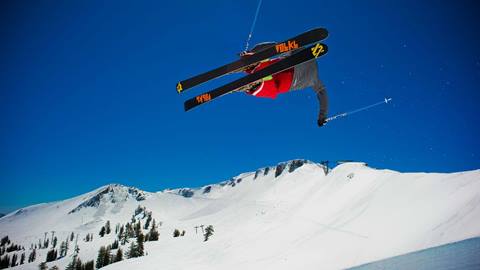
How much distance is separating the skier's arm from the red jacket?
3.42 ft

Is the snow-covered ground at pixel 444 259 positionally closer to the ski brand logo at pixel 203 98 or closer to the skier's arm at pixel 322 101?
the skier's arm at pixel 322 101

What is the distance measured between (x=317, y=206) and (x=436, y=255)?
38729mm

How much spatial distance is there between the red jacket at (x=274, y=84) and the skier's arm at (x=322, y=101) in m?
1.04

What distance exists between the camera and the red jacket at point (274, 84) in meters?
9.27

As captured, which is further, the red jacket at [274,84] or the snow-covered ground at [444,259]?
the red jacket at [274,84]

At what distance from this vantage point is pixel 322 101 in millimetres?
9914

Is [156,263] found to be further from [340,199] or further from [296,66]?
[296,66]

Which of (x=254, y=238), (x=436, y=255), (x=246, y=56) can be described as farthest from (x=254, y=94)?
(x=254, y=238)

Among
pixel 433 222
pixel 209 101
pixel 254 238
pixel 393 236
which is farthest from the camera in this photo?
pixel 254 238

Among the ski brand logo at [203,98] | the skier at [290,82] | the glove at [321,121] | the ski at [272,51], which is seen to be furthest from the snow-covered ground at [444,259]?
the ski brand logo at [203,98]

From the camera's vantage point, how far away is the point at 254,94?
32.1ft

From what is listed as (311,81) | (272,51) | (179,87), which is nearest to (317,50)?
(311,81)

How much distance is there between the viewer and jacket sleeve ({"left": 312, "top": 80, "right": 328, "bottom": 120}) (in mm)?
9820

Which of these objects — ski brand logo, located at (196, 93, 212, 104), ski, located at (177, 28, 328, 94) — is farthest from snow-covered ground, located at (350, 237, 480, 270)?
ski brand logo, located at (196, 93, 212, 104)
